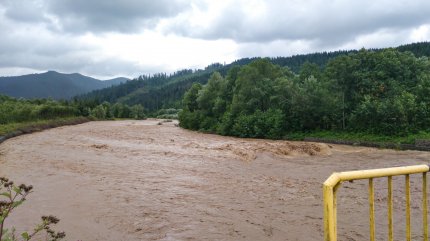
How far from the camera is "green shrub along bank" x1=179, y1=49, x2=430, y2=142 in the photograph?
41.6 m

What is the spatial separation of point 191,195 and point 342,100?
3550 cm

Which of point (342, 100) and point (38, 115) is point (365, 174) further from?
point (38, 115)

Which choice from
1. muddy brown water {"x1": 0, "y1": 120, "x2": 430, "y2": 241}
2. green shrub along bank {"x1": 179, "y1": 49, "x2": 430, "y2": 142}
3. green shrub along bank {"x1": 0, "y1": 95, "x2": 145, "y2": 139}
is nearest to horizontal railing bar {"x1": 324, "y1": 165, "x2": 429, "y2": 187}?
muddy brown water {"x1": 0, "y1": 120, "x2": 430, "y2": 241}

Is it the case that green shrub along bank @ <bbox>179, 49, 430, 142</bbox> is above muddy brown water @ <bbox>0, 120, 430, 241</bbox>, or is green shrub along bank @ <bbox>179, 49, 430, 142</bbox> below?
above

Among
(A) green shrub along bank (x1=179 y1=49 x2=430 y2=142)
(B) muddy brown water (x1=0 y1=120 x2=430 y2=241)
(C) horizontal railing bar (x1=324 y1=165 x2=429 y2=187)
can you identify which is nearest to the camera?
(C) horizontal railing bar (x1=324 y1=165 x2=429 y2=187)

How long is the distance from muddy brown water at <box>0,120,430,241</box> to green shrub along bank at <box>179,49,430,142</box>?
41.2ft

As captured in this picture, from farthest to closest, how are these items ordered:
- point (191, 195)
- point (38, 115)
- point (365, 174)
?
point (38, 115), point (191, 195), point (365, 174)

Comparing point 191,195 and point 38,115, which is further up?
point 38,115

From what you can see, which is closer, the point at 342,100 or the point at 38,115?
the point at 342,100

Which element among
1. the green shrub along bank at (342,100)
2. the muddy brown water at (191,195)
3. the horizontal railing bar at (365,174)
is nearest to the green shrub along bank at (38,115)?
the muddy brown water at (191,195)

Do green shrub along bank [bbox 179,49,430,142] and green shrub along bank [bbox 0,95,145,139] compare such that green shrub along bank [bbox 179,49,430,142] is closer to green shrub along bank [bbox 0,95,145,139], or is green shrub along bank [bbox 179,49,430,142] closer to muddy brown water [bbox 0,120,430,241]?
muddy brown water [bbox 0,120,430,241]

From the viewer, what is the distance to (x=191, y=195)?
1628 centimetres

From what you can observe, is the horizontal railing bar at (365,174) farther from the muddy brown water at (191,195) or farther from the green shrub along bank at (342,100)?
the green shrub along bank at (342,100)

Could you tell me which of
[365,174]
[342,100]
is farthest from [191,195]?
[342,100]
